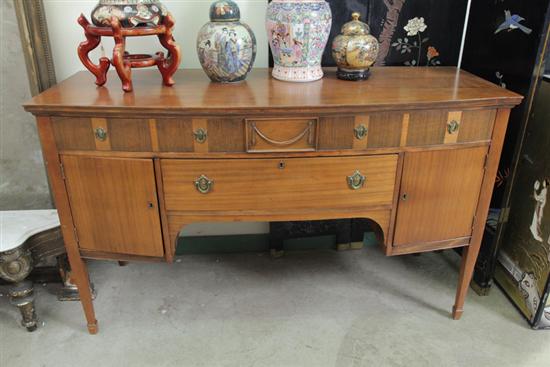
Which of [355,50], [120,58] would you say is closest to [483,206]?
[355,50]

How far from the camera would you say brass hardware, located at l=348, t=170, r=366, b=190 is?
1.47 m

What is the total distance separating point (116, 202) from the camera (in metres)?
1.49

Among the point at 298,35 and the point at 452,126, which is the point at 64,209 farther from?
the point at 452,126

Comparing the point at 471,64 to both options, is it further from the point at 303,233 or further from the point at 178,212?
the point at 178,212

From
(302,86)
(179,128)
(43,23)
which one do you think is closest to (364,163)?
(302,86)

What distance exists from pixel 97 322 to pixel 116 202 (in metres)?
0.57

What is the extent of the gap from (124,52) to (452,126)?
1110 millimetres

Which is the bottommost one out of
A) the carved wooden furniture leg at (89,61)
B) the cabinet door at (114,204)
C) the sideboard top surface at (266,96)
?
the cabinet door at (114,204)

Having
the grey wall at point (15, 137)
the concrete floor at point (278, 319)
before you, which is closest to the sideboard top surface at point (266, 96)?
the grey wall at point (15, 137)

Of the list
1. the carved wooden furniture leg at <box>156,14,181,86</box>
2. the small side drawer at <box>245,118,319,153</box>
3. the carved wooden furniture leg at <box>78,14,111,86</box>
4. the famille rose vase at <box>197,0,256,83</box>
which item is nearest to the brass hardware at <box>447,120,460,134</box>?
the small side drawer at <box>245,118,319,153</box>

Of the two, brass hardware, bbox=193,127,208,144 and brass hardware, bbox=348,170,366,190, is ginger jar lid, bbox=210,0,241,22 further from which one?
brass hardware, bbox=348,170,366,190

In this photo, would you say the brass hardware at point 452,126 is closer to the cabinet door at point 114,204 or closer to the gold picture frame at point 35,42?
the cabinet door at point 114,204

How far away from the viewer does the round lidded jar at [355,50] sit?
1.59 meters

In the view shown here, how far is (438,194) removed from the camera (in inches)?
61.2
